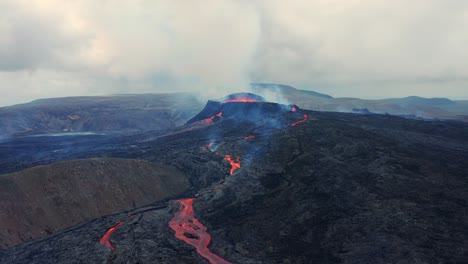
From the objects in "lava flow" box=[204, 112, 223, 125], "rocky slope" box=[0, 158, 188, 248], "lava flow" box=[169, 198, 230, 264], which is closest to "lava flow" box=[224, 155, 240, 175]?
"rocky slope" box=[0, 158, 188, 248]

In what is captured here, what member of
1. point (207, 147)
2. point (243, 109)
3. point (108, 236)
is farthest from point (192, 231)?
point (243, 109)

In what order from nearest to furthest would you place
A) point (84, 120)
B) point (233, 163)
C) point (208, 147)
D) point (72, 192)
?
point (72, 192), point (233, 163), point (208, 147), point (84, 120)

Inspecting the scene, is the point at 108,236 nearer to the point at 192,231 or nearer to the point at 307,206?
the point at 192,231

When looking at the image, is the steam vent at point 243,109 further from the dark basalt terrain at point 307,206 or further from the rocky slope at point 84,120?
the rocky slope at point 84,120

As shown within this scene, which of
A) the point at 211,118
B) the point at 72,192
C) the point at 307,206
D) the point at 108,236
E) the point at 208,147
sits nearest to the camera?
the point at 108,236

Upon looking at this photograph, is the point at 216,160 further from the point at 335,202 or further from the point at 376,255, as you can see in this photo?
the point at 376,255

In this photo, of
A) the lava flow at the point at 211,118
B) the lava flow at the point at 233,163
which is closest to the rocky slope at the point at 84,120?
the lava flow at the point at 211,118

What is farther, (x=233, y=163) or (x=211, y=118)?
(x=211, y=118)
